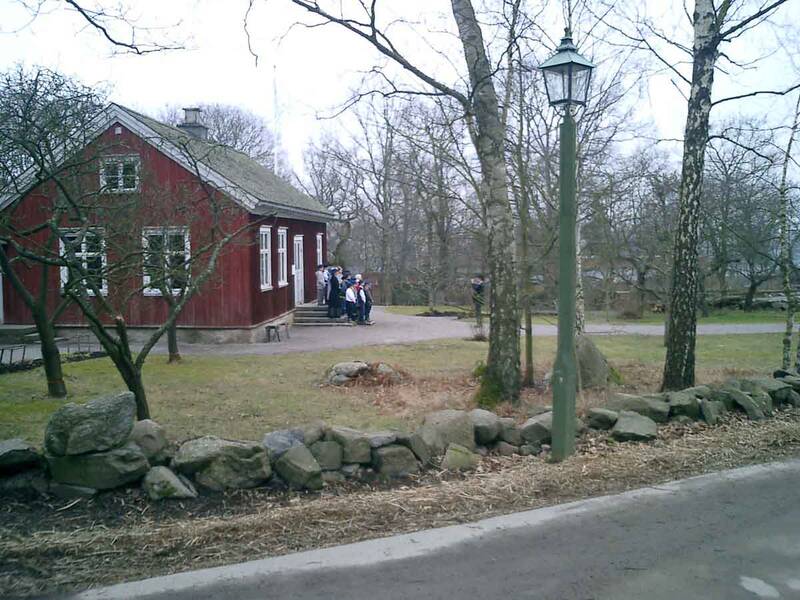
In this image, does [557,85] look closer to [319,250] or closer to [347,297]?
[347,297]

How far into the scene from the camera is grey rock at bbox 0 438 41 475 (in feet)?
18.5

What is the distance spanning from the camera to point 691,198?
10484mm

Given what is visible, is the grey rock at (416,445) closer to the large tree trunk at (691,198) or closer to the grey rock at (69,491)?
the grey rock at (69,491)

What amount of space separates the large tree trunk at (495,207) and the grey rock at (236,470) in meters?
5.24

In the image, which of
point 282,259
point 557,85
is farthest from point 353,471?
point 282,259

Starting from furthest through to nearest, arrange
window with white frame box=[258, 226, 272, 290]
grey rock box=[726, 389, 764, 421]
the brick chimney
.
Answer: the brick chimney, window with white frame box=[258, 226, 272, 290], grey rock box=[726, 389, 764, 421]

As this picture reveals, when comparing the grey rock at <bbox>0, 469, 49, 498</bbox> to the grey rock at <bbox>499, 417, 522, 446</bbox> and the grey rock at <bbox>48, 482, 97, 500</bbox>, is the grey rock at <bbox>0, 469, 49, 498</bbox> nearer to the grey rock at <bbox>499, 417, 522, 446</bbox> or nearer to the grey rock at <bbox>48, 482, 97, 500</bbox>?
the grey rock at <bbox>48, 482, 97, 500</bbox>

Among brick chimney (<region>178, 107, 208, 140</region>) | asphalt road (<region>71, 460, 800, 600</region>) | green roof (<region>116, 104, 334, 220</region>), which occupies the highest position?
brick chimney (<region>178, 107, 208, 140</region>)

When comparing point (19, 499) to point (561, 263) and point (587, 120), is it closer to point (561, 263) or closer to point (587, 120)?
point (561, 263)

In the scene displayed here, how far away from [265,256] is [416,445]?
51.2ft

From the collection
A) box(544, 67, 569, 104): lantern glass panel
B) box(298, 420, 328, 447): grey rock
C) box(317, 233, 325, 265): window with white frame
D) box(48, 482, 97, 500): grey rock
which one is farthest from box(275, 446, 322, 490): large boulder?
box(317, 233, 325, 265): window with white frame

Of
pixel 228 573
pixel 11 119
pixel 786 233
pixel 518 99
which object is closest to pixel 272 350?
pixel 518 99

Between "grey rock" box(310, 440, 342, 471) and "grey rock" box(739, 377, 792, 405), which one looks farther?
"grey rock" box(739, 377, 792, 405)

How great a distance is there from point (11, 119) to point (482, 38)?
6.58 m
